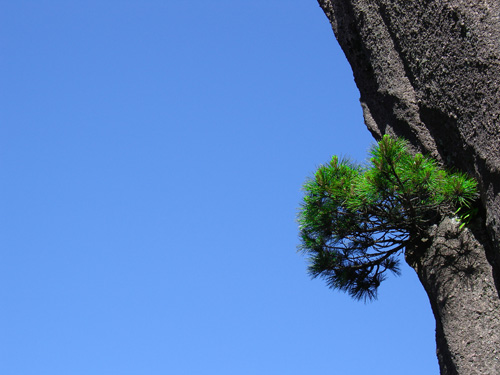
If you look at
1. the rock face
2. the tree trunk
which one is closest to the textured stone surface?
the rock face

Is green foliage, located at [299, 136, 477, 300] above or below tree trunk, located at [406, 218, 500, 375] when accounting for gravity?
above

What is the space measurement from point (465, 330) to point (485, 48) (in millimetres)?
2210

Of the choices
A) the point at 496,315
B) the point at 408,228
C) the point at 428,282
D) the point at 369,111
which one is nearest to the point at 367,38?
the point at 369,111

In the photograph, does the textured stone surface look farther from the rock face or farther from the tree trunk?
the tree trunk

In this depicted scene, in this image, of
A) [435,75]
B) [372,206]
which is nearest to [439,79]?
[435,75]

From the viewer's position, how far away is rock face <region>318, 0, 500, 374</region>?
4910mm

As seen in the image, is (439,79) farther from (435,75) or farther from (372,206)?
(372,206)

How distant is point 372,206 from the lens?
5.39 metres

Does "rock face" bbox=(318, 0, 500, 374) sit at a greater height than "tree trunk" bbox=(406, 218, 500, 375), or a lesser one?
greater

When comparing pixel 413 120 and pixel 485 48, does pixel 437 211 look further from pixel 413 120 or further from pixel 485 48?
pixel 485 48

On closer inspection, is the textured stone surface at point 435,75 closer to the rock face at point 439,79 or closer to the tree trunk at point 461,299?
the rock face at point 439,79

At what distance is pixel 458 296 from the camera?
17.0 ft

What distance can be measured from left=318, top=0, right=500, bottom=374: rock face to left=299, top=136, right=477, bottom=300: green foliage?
0.25 metres

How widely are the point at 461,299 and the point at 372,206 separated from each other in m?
1.03
